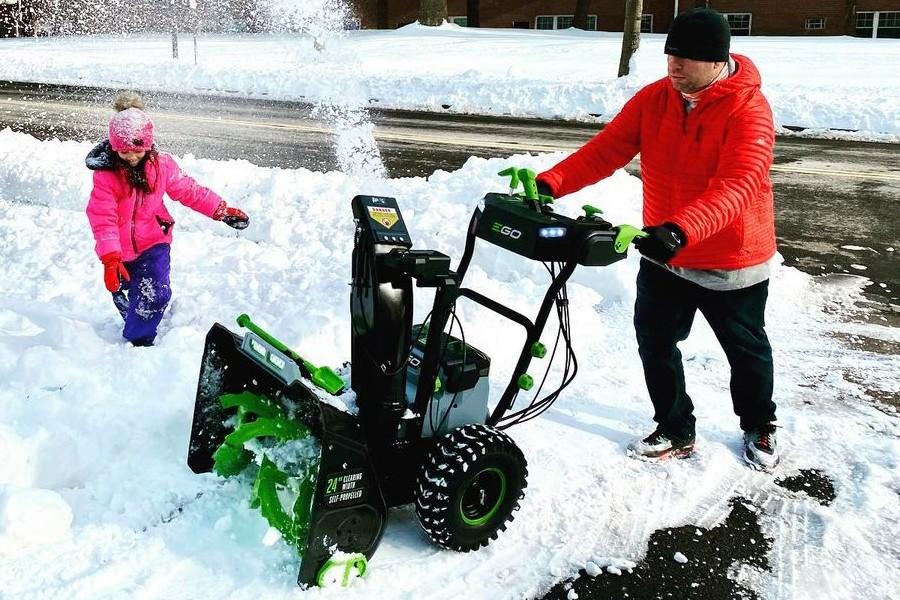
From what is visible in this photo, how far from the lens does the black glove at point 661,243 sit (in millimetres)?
2516

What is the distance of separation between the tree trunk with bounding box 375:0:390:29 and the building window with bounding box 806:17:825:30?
16372mm

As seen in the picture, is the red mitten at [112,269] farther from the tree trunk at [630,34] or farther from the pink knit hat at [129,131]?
the tree trunk at [630,34]

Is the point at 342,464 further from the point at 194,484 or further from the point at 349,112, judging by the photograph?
the point at 349,112

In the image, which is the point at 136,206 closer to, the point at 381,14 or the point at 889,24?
the point at 889,24

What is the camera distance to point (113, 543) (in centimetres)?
275

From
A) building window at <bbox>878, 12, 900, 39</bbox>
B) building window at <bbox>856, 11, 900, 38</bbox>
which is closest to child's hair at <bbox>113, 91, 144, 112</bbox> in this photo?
building window at <bbox>856, 11, 900, 38</bbox>

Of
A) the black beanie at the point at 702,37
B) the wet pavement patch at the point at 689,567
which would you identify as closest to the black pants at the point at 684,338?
the wet pavement patch at the point at 689,567

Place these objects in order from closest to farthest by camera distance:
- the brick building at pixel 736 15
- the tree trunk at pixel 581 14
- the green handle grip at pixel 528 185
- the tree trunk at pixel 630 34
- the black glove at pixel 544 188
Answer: the green handle grip at pixel 528 185 < the black glove at pixel 544 188 < the tree trunk at pixel 630 34 < the brick building at pixel 736 15 < the tree trunk at pixel 581 14

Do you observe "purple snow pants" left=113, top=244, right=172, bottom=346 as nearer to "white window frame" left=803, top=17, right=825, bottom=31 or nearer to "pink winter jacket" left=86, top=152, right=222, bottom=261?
"pink winter jacket" left=86, top=152, right=222, bottom=261

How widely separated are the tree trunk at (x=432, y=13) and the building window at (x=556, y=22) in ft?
17.9

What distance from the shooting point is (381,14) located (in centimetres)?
3375

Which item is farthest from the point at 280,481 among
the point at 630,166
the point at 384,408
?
the point at 630,166

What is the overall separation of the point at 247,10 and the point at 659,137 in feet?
117

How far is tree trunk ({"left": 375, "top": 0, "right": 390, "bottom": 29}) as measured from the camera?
3341 centimetres
